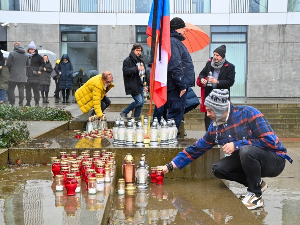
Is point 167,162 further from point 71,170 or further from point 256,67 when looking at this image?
point 256,67

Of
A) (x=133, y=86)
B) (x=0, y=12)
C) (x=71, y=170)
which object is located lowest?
(x=71, y=170)

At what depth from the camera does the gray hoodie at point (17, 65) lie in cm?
1466

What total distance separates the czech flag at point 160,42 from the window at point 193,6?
16445 mm

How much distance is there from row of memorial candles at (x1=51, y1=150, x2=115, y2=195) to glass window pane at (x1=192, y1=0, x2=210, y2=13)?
18.1 meters

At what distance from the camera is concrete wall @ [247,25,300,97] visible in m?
23.0

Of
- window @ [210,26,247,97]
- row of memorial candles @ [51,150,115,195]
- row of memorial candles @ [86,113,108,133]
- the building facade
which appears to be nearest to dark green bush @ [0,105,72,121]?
row of memorial candles @ [86,113,108,133]

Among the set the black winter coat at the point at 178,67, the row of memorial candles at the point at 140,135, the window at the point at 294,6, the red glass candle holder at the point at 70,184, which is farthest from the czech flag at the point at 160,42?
the window at the point at 294,6

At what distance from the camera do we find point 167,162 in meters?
6.16

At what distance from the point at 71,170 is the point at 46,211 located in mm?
1005

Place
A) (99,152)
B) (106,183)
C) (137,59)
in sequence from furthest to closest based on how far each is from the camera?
(137,59) → (99,152) → (106,183)

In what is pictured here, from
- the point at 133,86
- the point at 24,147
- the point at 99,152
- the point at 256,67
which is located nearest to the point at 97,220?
the point at 99,152

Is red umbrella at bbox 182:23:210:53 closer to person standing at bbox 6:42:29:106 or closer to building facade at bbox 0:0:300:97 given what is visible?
person standing at bbox 6:42:29:106

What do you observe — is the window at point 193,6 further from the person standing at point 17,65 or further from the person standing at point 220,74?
the person standing at point 220,74

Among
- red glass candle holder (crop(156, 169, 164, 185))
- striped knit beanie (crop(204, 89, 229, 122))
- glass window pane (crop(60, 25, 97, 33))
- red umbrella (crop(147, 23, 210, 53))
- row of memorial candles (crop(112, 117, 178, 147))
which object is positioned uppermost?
glass window pane (crop(60, 25, 97, 33))
